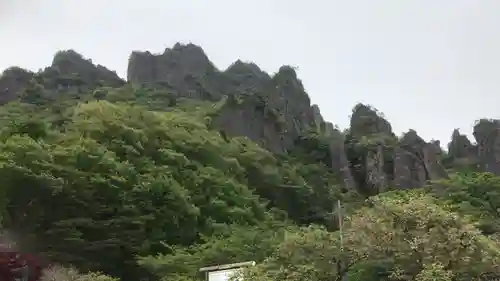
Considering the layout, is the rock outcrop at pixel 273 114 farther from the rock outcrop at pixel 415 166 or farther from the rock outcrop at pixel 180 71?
the rock outcrop at pixel 415 166

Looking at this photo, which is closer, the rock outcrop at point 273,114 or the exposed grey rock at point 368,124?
the rock outcrop at point 273,114

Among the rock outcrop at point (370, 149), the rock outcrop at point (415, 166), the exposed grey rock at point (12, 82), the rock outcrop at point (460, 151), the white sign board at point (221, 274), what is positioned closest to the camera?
the white sign board at point (221, 274)

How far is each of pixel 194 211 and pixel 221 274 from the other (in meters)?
8.44

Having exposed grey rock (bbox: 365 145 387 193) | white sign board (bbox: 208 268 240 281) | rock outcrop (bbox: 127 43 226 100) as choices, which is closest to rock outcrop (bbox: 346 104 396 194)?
exposed grey rock (bbox: 365 145 387 193)

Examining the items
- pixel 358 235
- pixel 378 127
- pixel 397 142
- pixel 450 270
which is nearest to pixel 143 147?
pixel 358 235

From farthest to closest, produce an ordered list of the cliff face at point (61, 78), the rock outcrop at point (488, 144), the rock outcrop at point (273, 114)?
the cliff face at point (61, 78) → the rock outcrop at point (488, 144) → the rock outcrop at point (273, 114)

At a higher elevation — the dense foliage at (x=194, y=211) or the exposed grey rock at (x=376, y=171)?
the exposed grey rock at (x=376, y=171)

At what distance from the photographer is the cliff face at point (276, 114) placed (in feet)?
129

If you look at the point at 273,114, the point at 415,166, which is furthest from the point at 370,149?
the point at 273,114

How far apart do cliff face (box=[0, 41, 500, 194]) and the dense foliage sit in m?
4.85

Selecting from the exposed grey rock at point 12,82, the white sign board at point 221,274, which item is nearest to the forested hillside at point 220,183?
the exposed grey rock at point 12,82

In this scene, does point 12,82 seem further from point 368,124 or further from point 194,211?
point 194,211

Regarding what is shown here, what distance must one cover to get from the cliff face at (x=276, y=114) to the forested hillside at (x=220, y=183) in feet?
0.41

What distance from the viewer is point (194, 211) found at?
911 inches
